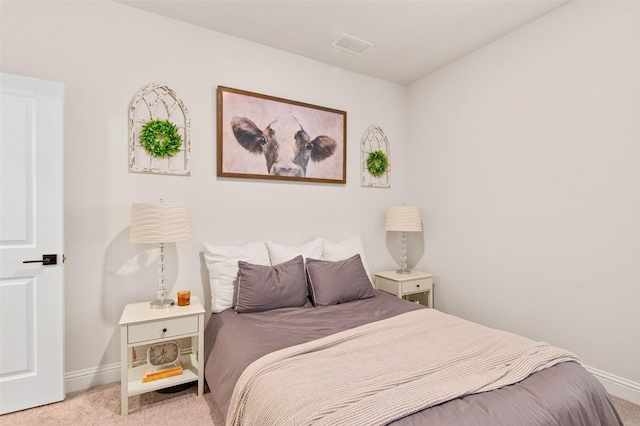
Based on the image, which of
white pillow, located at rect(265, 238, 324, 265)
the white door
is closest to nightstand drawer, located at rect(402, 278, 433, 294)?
white pillow, located at rect(265, 238, 324, 265)

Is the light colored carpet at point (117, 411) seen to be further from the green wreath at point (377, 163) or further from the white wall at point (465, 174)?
the green wreath at point (377, 163)

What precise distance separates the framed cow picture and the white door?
1.14 metres

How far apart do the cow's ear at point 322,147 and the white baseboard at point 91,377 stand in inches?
95.4

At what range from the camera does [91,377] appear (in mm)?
2326

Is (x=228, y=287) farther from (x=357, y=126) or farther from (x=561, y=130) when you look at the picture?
(x=561, y=130)

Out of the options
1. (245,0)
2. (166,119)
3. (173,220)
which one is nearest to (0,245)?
(173,220)

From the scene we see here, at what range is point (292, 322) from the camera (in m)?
2.18

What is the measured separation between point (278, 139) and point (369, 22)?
1.25 meters

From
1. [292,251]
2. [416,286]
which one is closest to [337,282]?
[292,251]

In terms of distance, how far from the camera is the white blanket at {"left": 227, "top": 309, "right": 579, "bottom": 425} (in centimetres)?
120

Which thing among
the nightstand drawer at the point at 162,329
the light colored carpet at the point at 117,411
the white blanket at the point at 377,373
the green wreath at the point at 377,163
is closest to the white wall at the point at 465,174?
the light colored carpet at the point at 117,411

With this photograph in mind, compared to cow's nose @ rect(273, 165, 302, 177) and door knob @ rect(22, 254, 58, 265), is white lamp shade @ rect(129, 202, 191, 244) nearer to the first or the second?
door knob @ rect(22, 254, 58, 265)

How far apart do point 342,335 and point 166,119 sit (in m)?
2.11

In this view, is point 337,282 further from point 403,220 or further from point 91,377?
point 91,377
